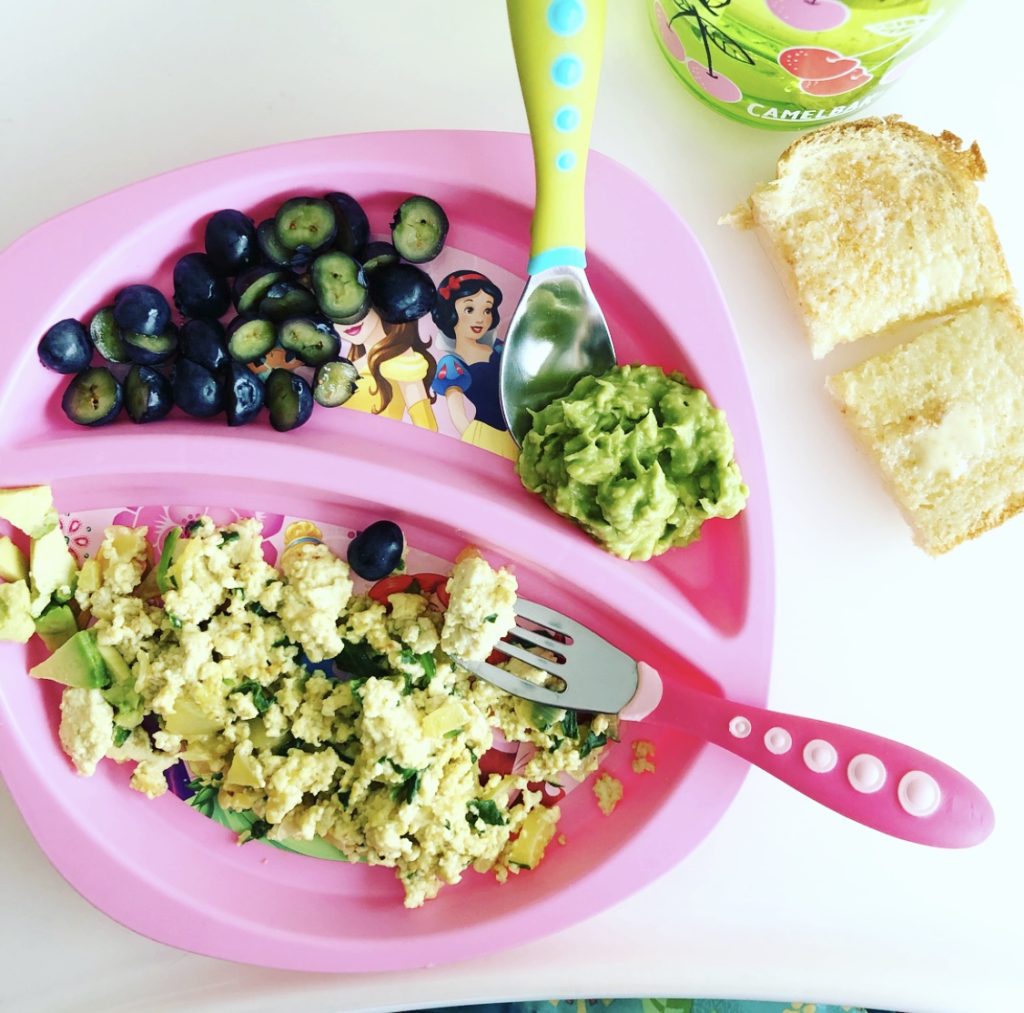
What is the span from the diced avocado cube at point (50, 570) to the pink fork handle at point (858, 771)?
0.96 m

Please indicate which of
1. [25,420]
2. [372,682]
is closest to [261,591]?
[372,682]

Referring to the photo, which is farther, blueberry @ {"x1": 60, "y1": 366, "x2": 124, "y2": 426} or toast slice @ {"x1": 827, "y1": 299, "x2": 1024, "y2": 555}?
toast slice @ {"x1": 827, "y1": 299, "x2": 1024, "y2": 555}

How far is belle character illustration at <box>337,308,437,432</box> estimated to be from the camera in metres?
1.44

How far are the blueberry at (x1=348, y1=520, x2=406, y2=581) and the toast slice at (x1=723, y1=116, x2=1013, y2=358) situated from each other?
0.75m

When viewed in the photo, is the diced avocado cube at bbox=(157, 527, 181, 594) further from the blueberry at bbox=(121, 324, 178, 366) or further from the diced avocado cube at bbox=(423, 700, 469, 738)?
the diced avocado cube at bbox=(423, 700, 469, 738)

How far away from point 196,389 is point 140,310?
0.14 meters

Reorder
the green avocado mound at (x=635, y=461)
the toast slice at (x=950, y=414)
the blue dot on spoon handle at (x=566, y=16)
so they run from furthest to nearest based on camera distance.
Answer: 1. the toast slice at (x=950, y=414)
2. the green avocado mound at (x=635, y=461)
3. the blue dot on spoon handle at (x=566, y=16)

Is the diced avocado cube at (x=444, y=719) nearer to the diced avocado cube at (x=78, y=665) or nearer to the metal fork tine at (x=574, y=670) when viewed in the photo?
the metal fork tine at (x=574, y=670)

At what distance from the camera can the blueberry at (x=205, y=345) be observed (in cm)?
134

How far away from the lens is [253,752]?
1.37m

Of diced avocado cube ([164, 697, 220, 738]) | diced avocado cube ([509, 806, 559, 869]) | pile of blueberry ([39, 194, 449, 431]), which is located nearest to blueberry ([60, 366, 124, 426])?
pile of blueberry ([39, 194, 449, 431])

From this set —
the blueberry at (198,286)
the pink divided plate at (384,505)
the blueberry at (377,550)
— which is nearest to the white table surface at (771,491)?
the pink divided plate at (384,505)

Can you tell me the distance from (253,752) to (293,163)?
0.89 meters

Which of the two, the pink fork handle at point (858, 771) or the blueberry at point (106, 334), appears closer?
the pink fork handle at point (858, 771)
